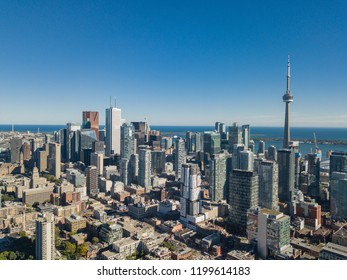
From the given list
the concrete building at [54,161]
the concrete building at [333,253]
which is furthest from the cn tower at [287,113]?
the concrete building at [54,161]

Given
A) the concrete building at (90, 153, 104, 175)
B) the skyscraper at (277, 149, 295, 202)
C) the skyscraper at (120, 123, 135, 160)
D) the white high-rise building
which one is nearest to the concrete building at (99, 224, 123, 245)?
the skyscraper at (277, 149, 295, 202)

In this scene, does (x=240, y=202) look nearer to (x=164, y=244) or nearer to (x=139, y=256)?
(x=164, y=244)

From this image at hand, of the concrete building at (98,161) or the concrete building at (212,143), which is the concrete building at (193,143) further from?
A: the concrete building at (98,161)

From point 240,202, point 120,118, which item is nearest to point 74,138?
point 120,118

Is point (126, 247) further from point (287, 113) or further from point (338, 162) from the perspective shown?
point (287, 113)

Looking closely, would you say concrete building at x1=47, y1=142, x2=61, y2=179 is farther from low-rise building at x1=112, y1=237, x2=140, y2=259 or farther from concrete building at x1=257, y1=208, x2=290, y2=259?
concrete building at x1=257, y1=208, x2=290, y2=259

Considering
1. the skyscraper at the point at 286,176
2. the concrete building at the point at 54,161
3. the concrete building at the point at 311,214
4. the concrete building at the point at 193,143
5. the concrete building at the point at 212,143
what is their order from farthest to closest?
the concrete building at the point at 193,143 < the concrete building at the point at 212,143 < the concrete building at the point at 54,161 < the skyscraper at the point at 286,176 < the concrete building at the point at 311,214

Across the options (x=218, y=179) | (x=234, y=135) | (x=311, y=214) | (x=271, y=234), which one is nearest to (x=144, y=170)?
(x=218, y=179)
